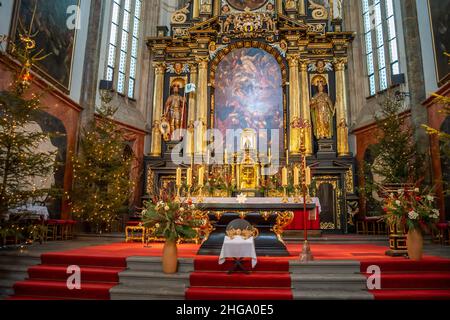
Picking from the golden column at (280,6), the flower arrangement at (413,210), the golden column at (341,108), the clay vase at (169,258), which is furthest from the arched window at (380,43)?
the clay vase at (169,258)

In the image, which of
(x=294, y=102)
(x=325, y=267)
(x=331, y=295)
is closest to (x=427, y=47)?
(x=294, y=102)

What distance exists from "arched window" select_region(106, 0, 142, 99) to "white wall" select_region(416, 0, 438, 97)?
38.6ft

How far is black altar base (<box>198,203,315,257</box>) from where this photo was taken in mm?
6973

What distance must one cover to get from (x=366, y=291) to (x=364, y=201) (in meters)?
9.73

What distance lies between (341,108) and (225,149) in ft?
18.8

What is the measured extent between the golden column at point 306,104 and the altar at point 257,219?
7.63 m

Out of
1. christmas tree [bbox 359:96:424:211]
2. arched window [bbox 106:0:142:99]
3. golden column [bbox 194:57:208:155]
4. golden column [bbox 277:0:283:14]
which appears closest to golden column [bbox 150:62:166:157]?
arched window [bbox 106:0:142:99]

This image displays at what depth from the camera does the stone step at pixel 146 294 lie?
16.1ft

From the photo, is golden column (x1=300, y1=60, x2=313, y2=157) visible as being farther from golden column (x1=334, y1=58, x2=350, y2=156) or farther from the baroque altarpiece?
golden column (x1=334, y1=58, x2=350, y2=156)

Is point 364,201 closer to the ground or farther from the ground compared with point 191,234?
farther from the ground

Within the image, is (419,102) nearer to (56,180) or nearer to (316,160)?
(316,160)

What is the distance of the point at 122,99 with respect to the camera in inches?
607

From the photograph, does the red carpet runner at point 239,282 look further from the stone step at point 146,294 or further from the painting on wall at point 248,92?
the painting on wall at point 248,92
